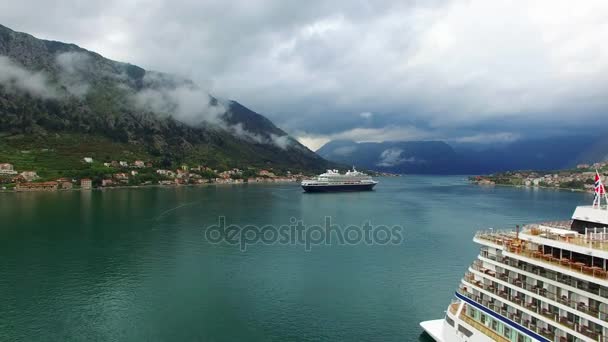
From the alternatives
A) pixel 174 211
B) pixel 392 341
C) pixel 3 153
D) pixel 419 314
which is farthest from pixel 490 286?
pixel 3 153

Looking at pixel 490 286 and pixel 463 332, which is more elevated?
pixel 490 286

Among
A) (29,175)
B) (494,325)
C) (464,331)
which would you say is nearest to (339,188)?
(29,175)

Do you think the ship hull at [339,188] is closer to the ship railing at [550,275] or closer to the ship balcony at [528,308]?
the ship balcony at [528,308]

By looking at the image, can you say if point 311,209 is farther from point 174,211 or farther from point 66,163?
point 66,163

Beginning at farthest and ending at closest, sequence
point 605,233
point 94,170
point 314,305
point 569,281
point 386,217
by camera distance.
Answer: point 94,170 → point 386,217 → point 314,305 → point 605,233 → point 569,281
